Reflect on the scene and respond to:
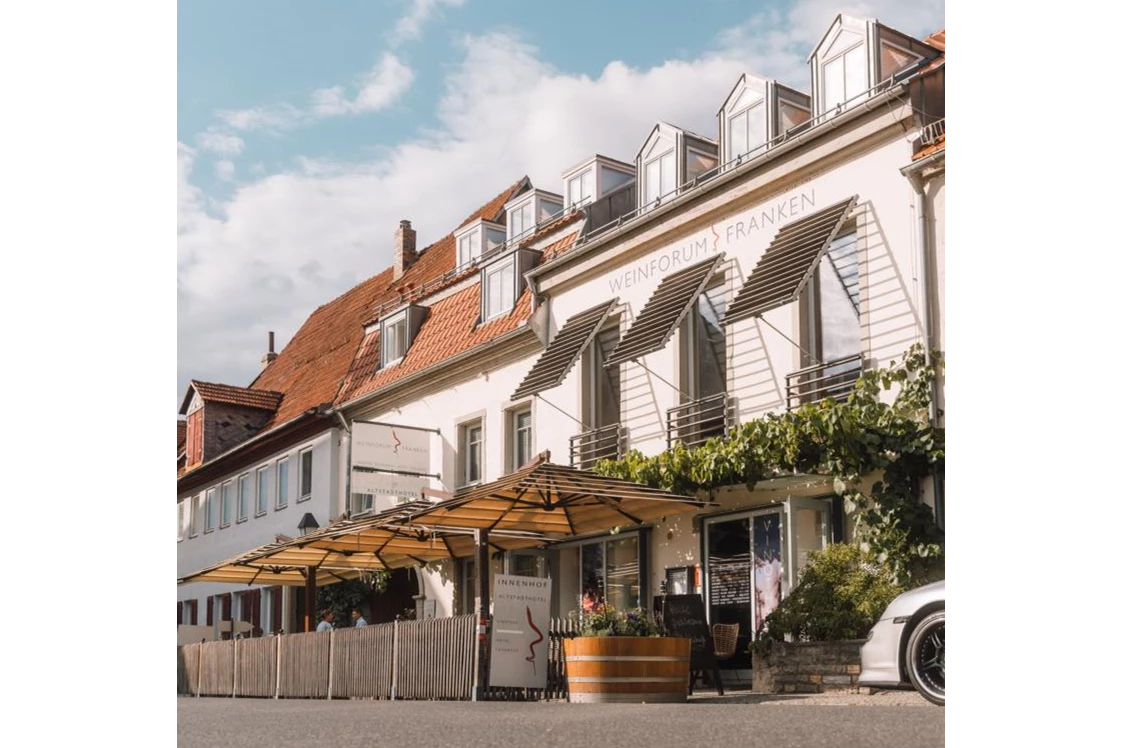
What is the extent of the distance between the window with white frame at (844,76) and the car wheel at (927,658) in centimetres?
1097

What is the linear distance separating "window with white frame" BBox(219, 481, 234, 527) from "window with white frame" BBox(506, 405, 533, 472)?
50.6 feet

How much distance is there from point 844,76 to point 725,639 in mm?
8111

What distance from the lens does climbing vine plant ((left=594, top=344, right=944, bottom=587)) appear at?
57.5ft

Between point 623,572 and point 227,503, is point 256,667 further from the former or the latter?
point 227,503

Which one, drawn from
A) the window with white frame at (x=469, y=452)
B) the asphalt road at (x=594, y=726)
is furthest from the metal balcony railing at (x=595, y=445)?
the asphalt road at (x=594, y=726)

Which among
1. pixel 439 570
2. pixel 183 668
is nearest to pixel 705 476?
pixel 439 570

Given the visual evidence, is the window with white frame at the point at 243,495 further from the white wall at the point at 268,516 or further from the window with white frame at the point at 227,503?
the window with white frame at the point at 227,503

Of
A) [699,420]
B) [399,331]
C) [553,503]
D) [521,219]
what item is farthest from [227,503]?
[553,503]
